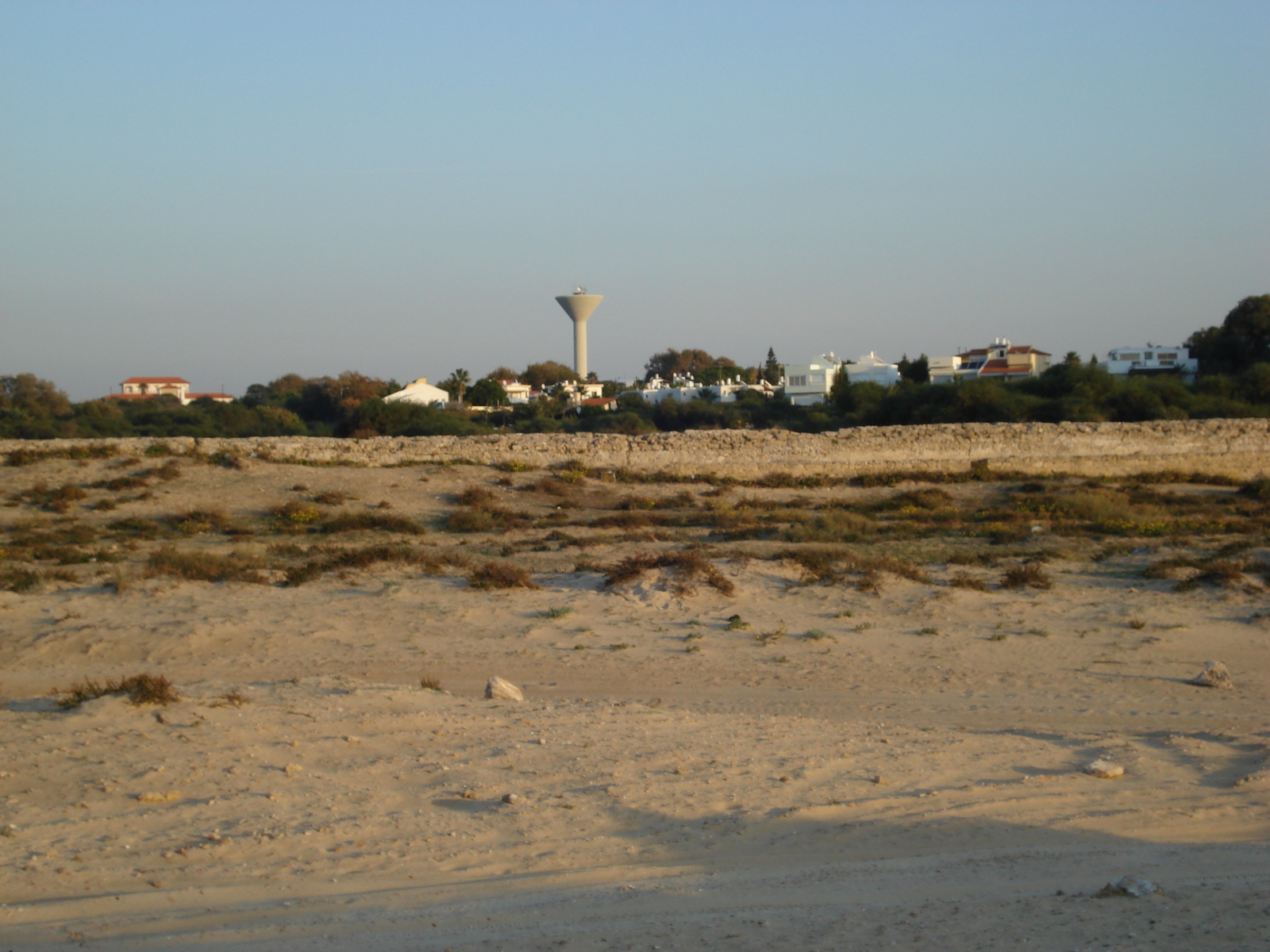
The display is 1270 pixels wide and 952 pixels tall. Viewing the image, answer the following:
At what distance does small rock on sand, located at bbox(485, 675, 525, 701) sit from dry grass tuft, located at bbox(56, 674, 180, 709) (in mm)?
2245

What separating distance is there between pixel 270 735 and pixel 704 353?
11478 centimetres

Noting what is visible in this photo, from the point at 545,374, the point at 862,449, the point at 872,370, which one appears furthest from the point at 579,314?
the point at 862,449

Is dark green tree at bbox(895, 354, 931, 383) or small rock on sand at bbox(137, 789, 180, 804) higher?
dark green tree at bbox(895, 354, 931, 383)

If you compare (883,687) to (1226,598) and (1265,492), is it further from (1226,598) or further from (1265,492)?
(1265,492)

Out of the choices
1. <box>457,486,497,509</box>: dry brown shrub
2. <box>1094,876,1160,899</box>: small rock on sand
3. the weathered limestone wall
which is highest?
the weathered limestone wall

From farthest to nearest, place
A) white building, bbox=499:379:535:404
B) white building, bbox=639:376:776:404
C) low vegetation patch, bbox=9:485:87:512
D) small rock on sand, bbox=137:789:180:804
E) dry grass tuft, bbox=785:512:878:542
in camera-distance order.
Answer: white building, bbox=499:379:535:404 → white building, bbox=639:376:776:404 → low vegetation patch, bbox=9:485:87:512 → dry grass tuft, bbox=785:512:878:542 → small rock on sand, bbox=137:789:180:804

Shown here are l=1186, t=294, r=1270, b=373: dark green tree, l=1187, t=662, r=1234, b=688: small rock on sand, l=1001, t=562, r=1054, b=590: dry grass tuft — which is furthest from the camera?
l=1186, t=294, r=1270, b=373: dark green tree

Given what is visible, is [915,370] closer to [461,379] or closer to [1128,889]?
[461,379]

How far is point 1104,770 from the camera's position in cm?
569

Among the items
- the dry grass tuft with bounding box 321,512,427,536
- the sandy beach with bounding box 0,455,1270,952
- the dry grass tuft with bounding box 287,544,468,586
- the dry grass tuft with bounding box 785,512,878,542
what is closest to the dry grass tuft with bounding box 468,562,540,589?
the sandy beach with bounding box 0,455,1270,952

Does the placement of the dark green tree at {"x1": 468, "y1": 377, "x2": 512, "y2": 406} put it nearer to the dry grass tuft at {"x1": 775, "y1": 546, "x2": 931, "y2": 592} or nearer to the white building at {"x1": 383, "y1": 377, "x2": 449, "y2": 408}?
the white building at {"x1": 383, "y1": 377, "x2": 449, "y2": 408}

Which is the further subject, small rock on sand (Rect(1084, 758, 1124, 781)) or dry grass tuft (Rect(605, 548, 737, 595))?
dry grass tuft (Rect(605, 548, 737, 595))

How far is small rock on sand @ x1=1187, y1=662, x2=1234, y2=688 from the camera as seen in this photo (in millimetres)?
8164

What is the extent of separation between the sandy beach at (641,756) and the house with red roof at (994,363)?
52.3 m
